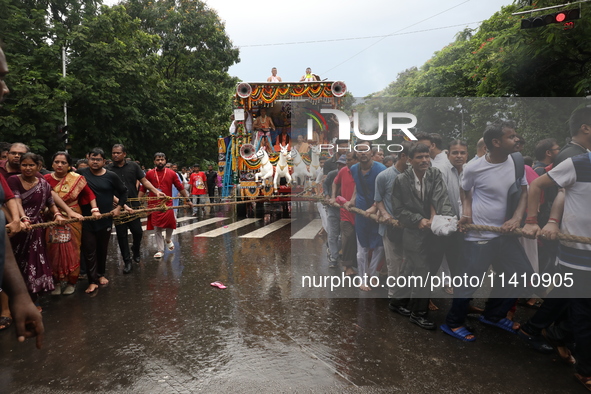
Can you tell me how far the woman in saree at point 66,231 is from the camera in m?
5.18

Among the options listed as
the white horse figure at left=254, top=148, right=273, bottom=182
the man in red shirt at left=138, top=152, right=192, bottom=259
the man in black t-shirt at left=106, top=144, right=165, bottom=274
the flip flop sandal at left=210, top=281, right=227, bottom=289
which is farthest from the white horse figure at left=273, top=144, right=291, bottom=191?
the flip flop sandal at left=210, top=281, right=227, bottom=289

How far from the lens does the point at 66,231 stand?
523cm

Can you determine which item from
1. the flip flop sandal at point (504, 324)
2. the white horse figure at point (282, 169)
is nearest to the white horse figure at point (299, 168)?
the white horse figure at point (282, 169)

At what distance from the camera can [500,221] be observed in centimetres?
384

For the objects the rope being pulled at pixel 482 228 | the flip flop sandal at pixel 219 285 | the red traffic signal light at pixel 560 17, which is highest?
the red traffic signal light at pixel 560 17

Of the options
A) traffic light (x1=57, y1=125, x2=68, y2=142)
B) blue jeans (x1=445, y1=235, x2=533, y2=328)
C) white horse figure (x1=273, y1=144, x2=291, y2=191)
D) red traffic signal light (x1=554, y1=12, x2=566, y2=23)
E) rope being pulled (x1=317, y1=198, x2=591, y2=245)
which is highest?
red traffic signal light (x1=554, y1=12, x2=566, y2=23)

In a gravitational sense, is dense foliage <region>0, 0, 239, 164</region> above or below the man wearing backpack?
above

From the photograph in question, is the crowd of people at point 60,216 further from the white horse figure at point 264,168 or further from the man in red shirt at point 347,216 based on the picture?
the white horse figure at point 264,168

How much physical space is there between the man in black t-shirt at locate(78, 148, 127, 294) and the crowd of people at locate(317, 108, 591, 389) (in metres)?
3.43

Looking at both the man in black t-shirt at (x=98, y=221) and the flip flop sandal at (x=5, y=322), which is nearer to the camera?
the flip flop sandal at (x=5, y=322)

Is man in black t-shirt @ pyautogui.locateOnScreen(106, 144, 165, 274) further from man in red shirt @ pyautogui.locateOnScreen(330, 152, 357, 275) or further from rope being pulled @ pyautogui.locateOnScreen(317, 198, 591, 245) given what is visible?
rope being pulled @ pyautogui.locateOnScreen(317, 198, 591, 245)

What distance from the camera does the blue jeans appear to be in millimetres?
3857

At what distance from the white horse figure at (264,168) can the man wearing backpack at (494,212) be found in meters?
8.41

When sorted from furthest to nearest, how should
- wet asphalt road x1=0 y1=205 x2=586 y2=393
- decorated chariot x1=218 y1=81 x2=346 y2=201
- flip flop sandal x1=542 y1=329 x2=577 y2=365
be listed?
1. decorated chariot x1=218 y1=81 x2=346 y2=201
2. flip flop sandal x1=542 y1=329 x2=577 y2=365
3. wet asphalt road x1=0 y1=205 x2=586 y2=393
